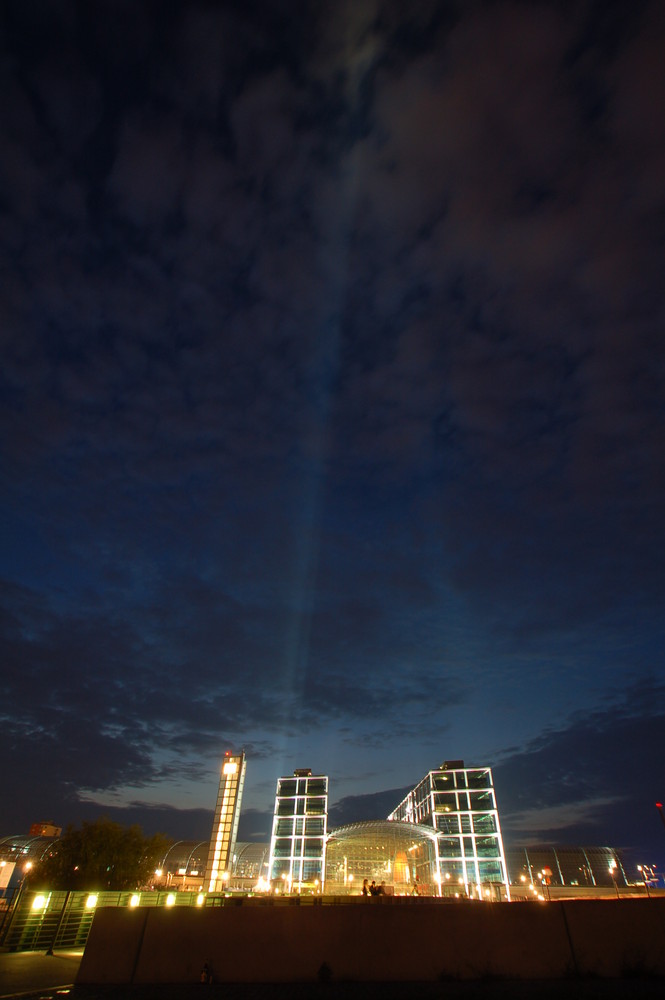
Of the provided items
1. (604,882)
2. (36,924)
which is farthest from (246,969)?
(604,882)

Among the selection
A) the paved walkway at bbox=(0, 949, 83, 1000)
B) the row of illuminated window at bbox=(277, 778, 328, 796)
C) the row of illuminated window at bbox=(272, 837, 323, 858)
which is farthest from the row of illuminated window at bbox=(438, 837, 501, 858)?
the paved walkway at bbox=(0, 949, 83, 1000)

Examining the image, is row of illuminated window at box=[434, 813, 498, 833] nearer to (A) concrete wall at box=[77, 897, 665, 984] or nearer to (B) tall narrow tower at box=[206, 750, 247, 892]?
(B) tall narrow tower at box=[206, 750, 247, 892]

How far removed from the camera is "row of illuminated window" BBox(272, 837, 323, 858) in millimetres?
93375

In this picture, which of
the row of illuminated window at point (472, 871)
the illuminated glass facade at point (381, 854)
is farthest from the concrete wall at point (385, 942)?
the row of illuminated window at point (472, 871)

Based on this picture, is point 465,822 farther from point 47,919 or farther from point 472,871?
point 47,919

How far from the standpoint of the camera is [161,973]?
49.5 feet

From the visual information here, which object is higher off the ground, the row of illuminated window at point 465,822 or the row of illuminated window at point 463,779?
the row of illuminated window at point 463,779

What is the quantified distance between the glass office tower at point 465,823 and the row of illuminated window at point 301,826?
22.5 metres

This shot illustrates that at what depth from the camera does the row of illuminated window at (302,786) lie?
101062 millimetres

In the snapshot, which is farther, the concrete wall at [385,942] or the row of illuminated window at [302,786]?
the row of illuminated window at [302,786]

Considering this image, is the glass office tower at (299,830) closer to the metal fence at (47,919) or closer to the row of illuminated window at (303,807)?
the row of illuminated window at (303,807)

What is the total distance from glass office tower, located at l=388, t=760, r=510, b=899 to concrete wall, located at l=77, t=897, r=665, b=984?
276 feet

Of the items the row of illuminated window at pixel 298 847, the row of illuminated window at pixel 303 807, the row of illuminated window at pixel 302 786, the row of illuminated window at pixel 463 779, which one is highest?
the row of illuminated window at pixel 463 779

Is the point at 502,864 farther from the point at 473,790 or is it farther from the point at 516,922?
the point at 516,922
